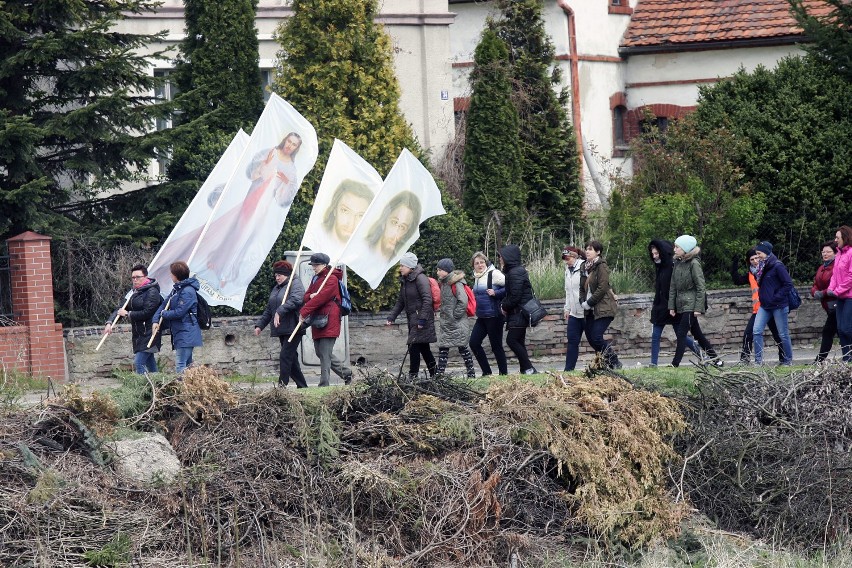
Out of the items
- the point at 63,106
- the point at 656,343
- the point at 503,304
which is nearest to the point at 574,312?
the point at 503,304

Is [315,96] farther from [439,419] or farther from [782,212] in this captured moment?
[439,419]

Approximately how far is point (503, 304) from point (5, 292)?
650 cm

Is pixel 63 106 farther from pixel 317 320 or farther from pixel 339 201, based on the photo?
pixel 317 320

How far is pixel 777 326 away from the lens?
15.9m

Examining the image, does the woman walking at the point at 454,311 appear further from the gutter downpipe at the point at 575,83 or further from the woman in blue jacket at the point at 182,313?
the gutter downpipe at the point at 575,83

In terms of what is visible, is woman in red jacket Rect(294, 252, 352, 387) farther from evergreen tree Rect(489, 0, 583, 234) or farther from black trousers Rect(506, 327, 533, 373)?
evergreen tree Rect(489, 0, 583, 234)

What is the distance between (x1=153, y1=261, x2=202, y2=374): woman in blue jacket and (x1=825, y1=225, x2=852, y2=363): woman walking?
7426 mm

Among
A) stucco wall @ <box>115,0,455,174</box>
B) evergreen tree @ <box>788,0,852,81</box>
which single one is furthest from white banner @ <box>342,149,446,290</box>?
evergreen tree @ <box>788,0,852,81</box>

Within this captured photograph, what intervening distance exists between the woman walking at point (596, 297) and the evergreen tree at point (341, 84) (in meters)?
4.52

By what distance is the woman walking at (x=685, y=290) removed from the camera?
51.4 feet

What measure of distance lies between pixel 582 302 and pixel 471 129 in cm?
717

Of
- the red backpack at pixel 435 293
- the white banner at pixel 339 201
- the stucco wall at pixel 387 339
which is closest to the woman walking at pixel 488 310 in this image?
the red backpack at pixel 435 293

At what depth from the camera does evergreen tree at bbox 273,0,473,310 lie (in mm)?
19578

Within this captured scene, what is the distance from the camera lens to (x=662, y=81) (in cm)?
2909
